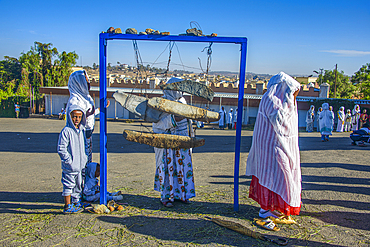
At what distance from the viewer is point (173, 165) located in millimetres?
4094

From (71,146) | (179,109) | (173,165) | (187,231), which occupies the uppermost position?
(179,109)

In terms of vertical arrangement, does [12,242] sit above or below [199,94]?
below

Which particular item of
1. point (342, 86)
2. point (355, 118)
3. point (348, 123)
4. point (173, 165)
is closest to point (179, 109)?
point (173, 165)

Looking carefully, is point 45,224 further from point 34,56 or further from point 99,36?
point 34,56

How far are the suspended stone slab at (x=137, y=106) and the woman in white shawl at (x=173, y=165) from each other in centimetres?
26

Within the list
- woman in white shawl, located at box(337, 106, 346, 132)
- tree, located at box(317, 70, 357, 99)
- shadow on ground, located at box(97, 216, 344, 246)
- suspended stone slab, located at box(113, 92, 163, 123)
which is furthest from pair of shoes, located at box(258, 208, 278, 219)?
tree, located at box(317, 70, 357, 99)

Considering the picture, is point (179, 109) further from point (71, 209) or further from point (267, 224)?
point (71, 209)

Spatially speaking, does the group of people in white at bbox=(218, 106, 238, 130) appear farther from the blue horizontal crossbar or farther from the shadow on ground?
the shadow on ground

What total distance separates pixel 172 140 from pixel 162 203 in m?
1.13

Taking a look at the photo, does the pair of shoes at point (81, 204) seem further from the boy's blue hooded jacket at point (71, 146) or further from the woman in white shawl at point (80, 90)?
the woman in white shawl at point (80, 90)

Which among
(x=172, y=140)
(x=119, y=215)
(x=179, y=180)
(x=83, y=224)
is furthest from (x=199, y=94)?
(x=83, y=224)

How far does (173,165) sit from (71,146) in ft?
5.04

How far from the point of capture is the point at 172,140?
370 cm

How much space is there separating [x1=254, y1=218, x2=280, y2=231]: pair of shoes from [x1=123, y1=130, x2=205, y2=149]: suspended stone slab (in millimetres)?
1347
